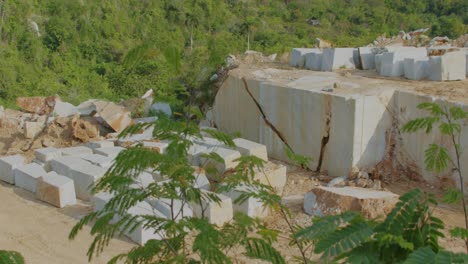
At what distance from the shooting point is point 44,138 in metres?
9.41

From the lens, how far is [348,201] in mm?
5863

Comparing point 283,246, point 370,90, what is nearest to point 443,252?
point 283,246

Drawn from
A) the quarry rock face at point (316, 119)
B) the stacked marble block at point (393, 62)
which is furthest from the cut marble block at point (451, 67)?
the quarry rock face at point (316, 119)

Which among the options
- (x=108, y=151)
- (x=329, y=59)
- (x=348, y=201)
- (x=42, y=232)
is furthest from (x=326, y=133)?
(x=42, y=232)

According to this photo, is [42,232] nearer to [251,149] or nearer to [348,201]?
[251,149]

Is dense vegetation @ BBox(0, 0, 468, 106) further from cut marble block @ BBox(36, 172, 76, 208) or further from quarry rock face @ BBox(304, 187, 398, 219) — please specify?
quarry rock face @ BBox(304, 187, 398, 219)

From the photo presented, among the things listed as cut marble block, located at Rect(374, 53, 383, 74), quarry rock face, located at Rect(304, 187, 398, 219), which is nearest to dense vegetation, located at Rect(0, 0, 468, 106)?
cut marble block, located at Rect(374, 53, 383, 74)

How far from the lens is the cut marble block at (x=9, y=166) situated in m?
7.84

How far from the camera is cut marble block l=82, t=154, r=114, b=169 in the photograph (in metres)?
7.44

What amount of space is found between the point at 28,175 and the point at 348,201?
162 inches

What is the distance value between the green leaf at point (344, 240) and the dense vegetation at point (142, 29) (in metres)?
15.0

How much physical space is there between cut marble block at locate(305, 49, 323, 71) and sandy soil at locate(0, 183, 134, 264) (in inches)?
175

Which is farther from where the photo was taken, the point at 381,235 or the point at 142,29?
the point at 142,29

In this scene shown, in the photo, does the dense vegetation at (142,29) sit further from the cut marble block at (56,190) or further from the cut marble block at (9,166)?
the cut marble block at (56,190)
